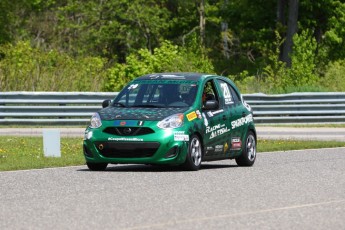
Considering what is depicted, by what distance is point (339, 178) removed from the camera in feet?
54.5

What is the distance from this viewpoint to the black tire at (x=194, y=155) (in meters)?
17.7

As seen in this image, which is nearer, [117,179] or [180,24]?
[117,179]

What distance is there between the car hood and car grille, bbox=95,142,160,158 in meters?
0.40

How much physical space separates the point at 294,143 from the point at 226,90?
659cm

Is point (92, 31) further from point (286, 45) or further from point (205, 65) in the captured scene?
point (205, 65)

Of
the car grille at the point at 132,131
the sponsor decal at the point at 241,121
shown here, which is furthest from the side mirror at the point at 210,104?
the car grille at the point at 132,131

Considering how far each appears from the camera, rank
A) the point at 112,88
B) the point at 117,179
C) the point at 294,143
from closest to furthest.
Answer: the point at 117,179 → the point at 294,143 → the point at 112,88

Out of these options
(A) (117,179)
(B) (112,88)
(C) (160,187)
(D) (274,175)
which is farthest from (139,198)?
(B) (112,88)

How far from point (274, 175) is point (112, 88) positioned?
69.4ft

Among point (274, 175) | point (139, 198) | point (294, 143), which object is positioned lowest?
point (294, 143)

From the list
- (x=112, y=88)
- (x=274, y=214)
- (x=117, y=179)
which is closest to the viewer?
(x=274, y=214)

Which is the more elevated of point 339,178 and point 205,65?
point 339,178

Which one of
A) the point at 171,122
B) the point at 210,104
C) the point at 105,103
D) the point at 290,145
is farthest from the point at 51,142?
the point at 290,145

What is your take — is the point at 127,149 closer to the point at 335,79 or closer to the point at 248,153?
the point at 248,153
